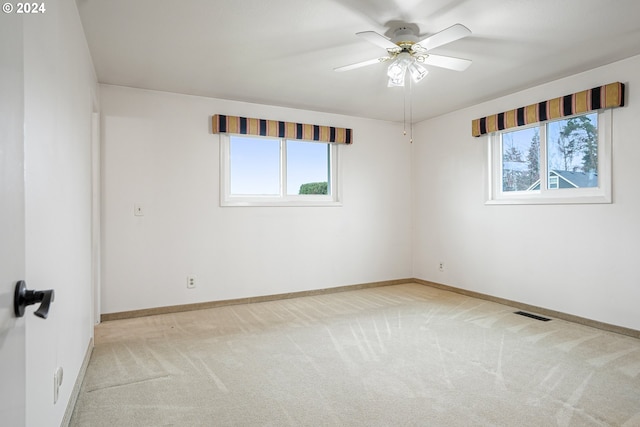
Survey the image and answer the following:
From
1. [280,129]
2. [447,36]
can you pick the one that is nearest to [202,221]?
[280,129]

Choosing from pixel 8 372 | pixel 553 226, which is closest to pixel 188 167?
pixel 8 372

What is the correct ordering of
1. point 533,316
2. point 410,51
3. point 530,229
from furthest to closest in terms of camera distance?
1. point 530,229
2. point 533,316
3. point 410,51

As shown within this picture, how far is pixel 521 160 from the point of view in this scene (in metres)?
4.12

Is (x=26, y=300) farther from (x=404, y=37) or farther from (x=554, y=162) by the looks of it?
(x=554, y=162)

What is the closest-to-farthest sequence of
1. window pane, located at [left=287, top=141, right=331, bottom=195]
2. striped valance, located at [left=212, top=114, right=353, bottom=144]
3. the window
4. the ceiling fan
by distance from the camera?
the ceiling fan, the window, striped valance, located at [left=212, top=114, right=353, bottom=144], window pane, located at [left=287, top=141, right=331, bottom=195]

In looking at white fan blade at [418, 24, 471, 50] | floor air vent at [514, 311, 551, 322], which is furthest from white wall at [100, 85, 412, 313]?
white fan blade at [418, 24, 471, 50]

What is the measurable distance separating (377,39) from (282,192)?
8.02 feet

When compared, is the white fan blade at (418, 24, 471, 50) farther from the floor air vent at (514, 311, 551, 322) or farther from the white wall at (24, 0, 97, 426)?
the floor air vent at (514, 311, 551, 322)

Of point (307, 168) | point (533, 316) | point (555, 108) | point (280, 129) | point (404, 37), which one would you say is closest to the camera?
point (404, 37)

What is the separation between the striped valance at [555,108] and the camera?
3154mm

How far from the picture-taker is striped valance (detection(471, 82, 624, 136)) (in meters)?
3.15

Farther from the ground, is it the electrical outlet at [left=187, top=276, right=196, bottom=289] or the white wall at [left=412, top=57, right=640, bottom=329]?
the white wall at [left=412, top=57, right=640, bottom=329]

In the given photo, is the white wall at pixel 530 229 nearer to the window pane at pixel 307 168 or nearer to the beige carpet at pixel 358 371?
the beige carpet at pixel 358 371

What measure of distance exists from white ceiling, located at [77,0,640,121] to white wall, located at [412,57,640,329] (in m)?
0.64
